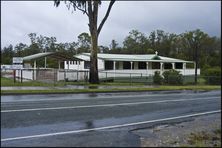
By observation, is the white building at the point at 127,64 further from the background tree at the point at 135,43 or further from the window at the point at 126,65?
the background tree at the point at 135,43

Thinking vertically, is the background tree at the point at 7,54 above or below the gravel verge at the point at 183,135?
above

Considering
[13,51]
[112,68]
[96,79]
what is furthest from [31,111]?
[13,51]

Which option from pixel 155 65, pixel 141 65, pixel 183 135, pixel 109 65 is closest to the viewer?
pixel 183 135

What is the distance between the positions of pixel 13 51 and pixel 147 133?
3446 inches

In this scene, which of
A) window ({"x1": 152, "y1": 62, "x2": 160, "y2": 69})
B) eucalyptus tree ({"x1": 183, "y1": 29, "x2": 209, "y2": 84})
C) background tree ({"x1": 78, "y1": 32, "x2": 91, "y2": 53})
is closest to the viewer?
window ({"x1": 152, "y1": 62, "x2": 160, "y2": 69})

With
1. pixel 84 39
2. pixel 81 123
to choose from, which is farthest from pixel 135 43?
pixel 81 123

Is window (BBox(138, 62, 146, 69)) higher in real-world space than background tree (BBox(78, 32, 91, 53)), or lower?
lower

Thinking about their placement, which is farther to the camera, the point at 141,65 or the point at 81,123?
the point at 141,65

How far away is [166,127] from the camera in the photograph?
11.6 meters

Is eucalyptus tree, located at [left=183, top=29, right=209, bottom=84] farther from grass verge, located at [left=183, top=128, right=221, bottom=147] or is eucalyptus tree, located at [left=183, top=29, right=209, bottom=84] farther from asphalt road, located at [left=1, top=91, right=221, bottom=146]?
grass verge, located at [left=183, top=128, right=221, bottom=147]

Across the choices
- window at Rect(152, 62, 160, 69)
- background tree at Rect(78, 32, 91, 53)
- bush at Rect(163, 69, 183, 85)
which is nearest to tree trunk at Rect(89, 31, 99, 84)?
bush at Rect(163, 69, 183, 85)

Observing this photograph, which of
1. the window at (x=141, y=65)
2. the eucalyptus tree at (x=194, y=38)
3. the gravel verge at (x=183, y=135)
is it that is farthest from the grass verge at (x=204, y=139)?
the eucalyptus tree at (x=194, y=38)

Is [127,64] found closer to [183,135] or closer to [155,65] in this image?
[155,65]

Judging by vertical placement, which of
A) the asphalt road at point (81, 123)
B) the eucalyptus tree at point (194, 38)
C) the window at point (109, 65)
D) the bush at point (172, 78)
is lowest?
the asphalt road at point (81, 123)
